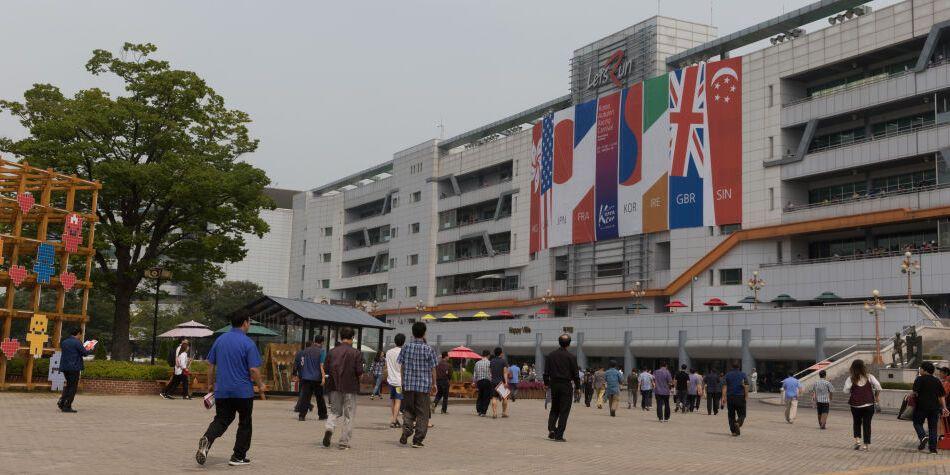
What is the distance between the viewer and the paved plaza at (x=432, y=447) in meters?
11.5

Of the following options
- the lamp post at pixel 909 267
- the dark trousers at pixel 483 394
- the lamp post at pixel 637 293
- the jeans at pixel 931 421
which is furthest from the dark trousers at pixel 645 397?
the lamp post at pixel 637 293

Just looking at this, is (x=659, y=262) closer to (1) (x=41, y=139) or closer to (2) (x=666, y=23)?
(2) (x=666, y=23)

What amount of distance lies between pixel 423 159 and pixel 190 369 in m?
64.4

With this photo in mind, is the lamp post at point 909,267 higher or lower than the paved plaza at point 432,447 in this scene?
higher

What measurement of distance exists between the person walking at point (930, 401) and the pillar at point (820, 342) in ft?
109

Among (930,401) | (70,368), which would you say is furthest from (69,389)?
(930,401)

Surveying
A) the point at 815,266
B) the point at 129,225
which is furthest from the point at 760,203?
the point at 129,225

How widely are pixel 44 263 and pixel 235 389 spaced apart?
18719 millimetres

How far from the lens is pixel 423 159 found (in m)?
93.2

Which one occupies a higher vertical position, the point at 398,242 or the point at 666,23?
the point at 666,23

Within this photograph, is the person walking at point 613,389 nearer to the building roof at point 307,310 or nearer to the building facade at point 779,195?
the building roof at point 307,310

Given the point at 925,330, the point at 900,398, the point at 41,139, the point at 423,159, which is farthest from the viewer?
the point at 423,159

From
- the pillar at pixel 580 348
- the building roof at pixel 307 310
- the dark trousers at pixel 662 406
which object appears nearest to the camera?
the dark trousers at pixel 662 406

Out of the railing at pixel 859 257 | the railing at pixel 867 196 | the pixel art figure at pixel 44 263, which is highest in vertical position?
the railing at pixel 867 196
